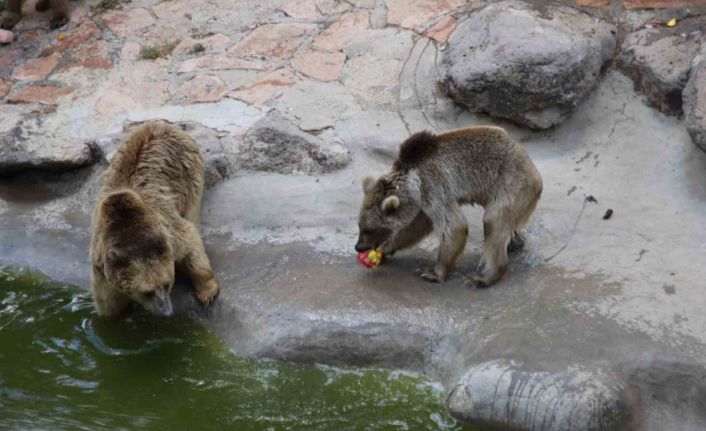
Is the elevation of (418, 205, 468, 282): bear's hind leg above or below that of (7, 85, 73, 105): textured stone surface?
above

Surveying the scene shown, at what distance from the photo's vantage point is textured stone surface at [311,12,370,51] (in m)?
9.45

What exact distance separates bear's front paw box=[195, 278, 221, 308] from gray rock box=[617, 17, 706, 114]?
162 inches

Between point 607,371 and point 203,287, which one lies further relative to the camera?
point 203,287

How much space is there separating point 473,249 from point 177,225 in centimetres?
223

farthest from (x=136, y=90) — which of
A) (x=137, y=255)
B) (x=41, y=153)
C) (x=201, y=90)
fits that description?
(x=137, y=255)

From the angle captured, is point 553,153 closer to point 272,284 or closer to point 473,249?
point 473,249

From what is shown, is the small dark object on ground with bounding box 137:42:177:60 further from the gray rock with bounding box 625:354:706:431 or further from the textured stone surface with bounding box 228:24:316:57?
the gray rock with bounding box 625:354:706:431

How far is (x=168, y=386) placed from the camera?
20.7 feet

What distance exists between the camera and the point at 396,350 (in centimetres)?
636

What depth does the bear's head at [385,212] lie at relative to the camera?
22.2 ft

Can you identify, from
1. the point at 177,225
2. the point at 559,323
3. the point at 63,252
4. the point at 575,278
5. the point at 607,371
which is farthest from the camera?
the point at 63,252

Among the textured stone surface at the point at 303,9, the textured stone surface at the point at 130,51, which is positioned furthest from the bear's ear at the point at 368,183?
the textured stone surface at the point at 130,51

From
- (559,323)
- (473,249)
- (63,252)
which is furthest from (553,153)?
(63,252)

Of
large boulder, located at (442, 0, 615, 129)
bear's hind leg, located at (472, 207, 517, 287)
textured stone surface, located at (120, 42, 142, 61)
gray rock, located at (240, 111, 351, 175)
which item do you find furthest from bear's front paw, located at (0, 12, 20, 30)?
bear's hind leg, located at (472, 207, 517, 287)
